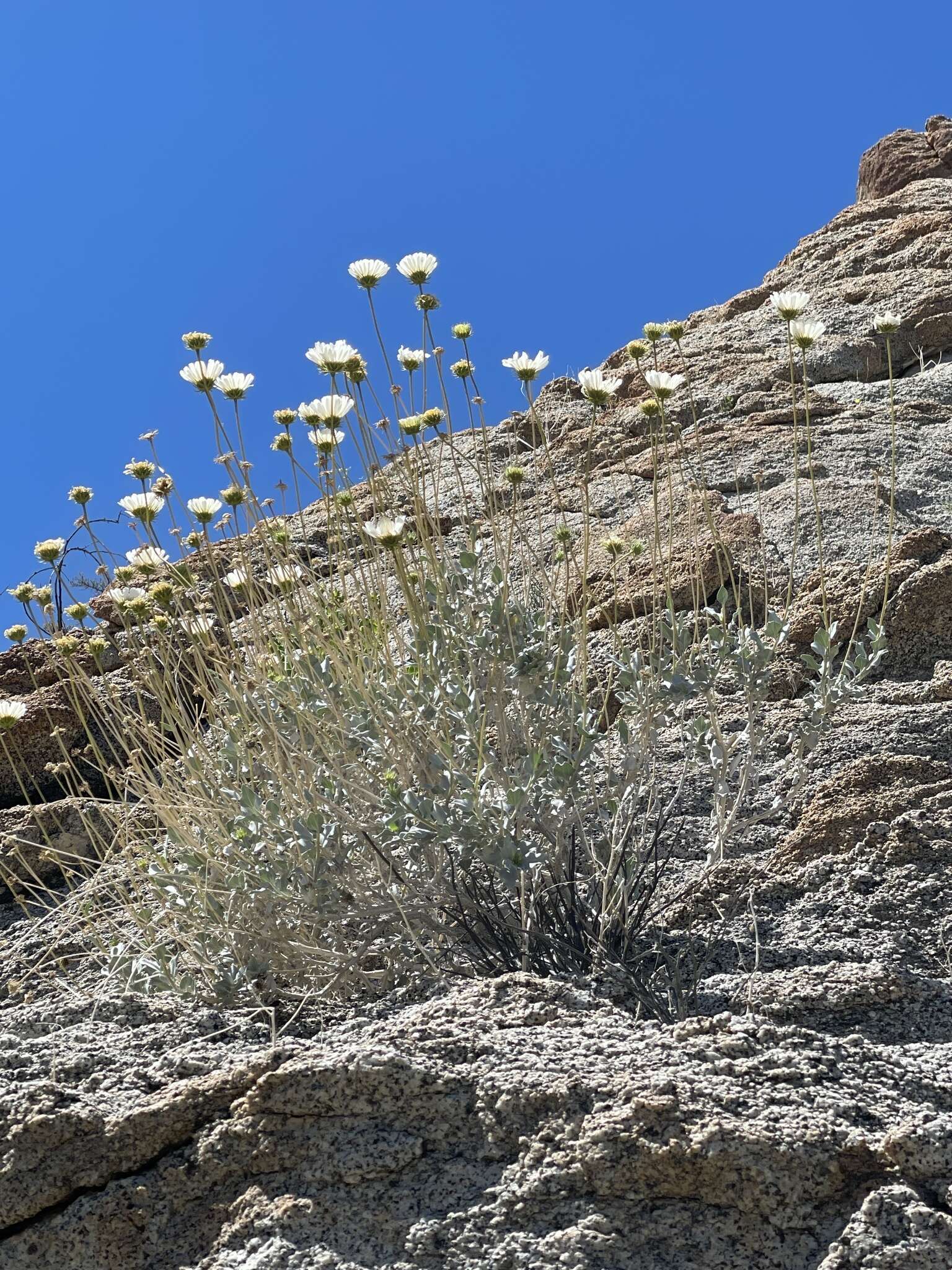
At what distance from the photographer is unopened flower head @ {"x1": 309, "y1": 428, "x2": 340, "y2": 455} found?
3.29 m

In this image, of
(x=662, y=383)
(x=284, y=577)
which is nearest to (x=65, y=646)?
(x=284, y=577)

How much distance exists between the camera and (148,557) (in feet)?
11.1

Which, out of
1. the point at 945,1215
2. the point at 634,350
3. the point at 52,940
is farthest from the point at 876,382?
the point at 945,1215

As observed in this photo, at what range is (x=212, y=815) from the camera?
3.29 metres

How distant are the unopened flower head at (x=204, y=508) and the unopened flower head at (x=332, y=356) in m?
0.63

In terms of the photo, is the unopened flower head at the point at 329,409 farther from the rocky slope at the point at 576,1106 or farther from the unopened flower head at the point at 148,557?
the rocky slope at the point at 576,1106

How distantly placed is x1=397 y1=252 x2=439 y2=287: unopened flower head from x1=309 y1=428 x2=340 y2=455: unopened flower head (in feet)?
1.53

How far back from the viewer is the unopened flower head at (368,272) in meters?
3.39

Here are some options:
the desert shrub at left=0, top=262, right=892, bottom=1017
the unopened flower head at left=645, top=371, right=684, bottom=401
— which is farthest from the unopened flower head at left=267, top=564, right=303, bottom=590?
the unopened flower head at left=645, top=371, right=684, bottom=401

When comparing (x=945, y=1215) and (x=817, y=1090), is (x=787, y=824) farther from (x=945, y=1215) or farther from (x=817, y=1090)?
(x=945, y=1215)

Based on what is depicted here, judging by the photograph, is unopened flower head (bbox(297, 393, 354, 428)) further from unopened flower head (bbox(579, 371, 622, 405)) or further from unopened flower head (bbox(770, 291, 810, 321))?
unopened flower head (bbox(770, 291, 810, 321))

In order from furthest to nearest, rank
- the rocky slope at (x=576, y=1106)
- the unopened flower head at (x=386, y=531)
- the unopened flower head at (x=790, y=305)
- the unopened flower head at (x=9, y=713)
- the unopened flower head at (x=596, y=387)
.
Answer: the unopened flower head at (x=9, y=713) < the unopened flower head at (x=790, y=305) < the unopened flower head at (x=596, y=387) < the unopened flower head at (x=386, y=531) < the rocky slope at (x=576, y=1106)

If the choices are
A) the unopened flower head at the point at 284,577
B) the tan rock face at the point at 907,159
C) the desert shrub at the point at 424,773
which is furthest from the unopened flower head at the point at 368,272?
the tan rock face at the point at 907,159

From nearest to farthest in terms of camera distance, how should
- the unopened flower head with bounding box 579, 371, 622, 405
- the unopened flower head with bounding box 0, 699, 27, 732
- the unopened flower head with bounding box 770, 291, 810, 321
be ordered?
the unopened flower head with bounding box 579, 371, 622, 405 < the unopened flower head with bounding box 770, 291, 810, 321 < the unopened flower head with bounding box 0, 699, 27, 732
